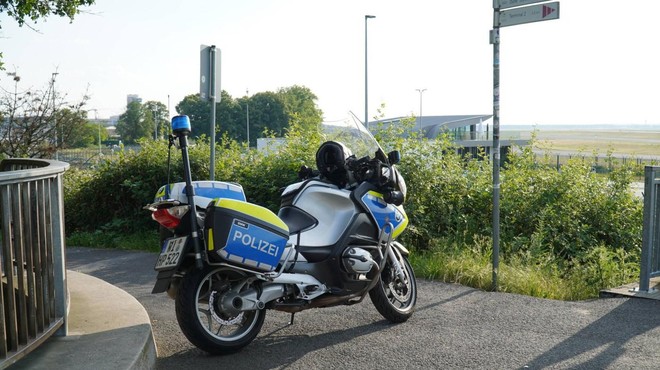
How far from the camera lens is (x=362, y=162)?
579cm

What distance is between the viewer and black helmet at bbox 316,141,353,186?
5680mm

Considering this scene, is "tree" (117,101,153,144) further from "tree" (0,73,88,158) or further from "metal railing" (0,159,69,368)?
"metal railing" (0,159,69,368)

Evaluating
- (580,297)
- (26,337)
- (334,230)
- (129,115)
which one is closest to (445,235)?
(580,297)

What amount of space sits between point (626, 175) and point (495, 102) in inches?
147

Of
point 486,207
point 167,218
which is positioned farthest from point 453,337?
point 486,207

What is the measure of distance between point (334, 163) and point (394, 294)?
123cm

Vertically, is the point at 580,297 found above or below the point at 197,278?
below

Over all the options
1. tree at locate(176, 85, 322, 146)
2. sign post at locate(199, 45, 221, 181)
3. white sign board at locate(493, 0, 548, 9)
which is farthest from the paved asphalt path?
tree at locate(176, 85, 322, 146)

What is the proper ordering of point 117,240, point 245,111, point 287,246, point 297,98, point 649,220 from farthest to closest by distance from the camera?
point 297,98, point 245,111, point 117,240, point 649,220, point 287,246

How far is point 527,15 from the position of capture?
7.28m

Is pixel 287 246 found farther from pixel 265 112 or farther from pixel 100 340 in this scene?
pixel 265 112

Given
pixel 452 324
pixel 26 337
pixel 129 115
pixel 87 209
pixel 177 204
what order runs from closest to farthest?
pixel 26 337 → pixel 177 204 → pixel 452 324 → pixel 87 209 → pixel 129 115

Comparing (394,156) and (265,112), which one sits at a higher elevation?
(265,112)

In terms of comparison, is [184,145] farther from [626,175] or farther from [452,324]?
[626,175]
